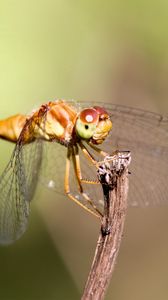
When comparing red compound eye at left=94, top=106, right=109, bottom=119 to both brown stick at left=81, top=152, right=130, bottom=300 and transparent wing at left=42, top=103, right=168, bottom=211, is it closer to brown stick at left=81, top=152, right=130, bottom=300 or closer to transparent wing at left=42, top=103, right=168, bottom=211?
transparent wing at left=42, top=103, right=168, bottom=211

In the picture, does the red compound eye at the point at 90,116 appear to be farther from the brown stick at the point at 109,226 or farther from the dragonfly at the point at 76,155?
the brown stick at the point at 109,226

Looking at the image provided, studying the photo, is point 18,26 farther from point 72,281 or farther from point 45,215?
point 72,281

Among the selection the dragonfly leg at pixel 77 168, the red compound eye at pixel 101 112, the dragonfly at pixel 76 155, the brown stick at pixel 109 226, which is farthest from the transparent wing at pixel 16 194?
the brown stick at pixel 109 226

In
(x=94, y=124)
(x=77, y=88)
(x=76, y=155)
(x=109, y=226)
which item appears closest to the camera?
(x=109, y=226)

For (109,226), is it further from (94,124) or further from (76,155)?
(76,155)

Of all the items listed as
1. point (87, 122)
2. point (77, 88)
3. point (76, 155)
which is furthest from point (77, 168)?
point (77, 88)

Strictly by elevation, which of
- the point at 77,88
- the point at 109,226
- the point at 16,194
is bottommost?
the point at 109,226

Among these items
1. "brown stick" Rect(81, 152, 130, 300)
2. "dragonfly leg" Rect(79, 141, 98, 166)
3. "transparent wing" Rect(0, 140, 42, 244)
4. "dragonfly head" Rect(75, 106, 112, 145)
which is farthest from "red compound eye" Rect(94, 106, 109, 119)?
"brown stick" Rect(81, 152, 130, 300)
